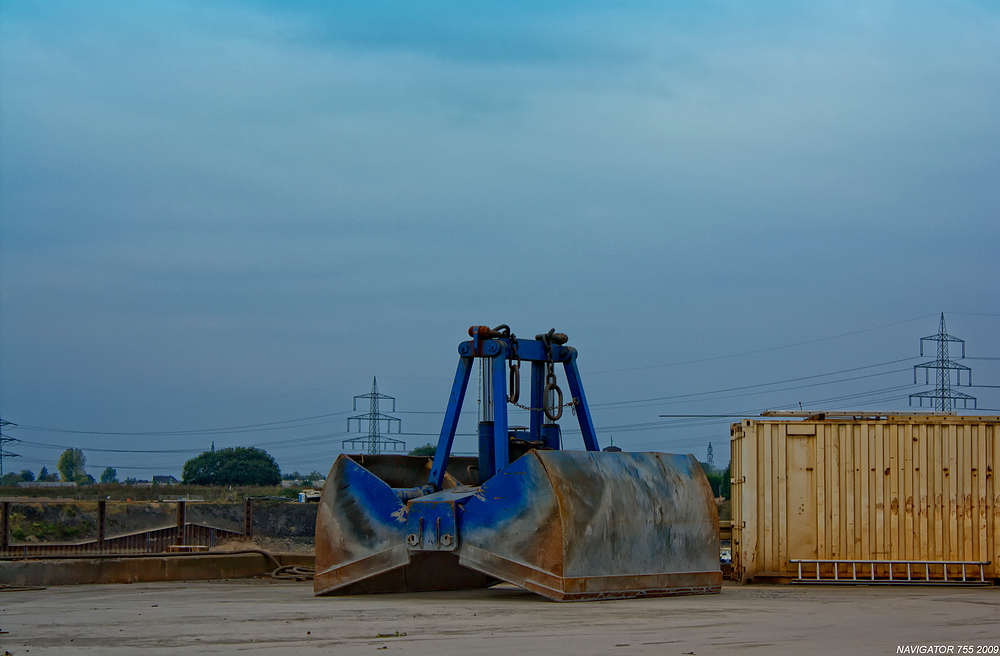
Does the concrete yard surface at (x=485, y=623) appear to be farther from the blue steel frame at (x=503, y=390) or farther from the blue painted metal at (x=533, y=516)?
the blue steel frame at (x=503, y=390)

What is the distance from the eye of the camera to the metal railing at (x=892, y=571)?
1692 centimetres

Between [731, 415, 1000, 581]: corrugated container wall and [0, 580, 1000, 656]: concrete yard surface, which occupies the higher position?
[731, 415, 1000, 581]: corrugated container wall

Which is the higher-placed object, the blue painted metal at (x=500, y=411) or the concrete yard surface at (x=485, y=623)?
the blue painted metal at (x=500, y=411)

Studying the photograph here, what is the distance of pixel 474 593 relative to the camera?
576 inches

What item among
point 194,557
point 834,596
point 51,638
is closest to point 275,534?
point 194,557

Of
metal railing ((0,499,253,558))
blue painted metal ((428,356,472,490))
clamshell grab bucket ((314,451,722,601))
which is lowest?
metal railing ((0,499,253,558))

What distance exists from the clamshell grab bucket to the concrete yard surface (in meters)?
0.36

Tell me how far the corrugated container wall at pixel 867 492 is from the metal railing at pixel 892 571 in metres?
0.12

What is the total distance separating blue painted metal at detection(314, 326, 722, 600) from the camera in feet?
41.3

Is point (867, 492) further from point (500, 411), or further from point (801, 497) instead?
point (500, 411)

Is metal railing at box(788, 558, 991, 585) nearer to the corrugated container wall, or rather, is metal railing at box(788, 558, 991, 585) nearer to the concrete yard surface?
the corrugated container wall

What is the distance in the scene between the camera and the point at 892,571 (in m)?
17.0

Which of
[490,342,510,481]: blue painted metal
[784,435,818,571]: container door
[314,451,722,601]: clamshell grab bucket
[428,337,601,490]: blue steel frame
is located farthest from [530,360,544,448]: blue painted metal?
[784,435,818,571]: container door

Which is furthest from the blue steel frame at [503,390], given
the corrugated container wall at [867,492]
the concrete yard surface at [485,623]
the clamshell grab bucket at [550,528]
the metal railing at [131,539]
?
the metal railing at [131,539]
